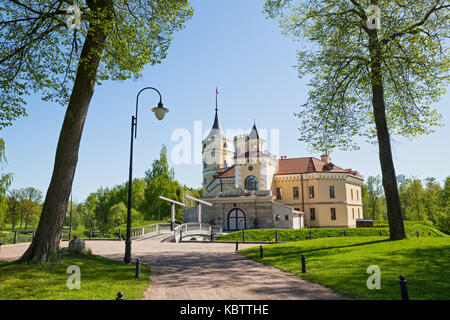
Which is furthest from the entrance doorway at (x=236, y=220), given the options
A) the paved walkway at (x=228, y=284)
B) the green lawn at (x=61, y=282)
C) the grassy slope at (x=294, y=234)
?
the green lawn at (x=61, y=282)

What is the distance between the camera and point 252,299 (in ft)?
22.8

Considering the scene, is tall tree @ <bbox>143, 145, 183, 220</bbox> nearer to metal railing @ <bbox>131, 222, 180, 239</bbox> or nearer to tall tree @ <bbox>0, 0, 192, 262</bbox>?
metal railing @ <bbox>131, 222, 180, 239</bbox>

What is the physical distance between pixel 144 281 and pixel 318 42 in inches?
610

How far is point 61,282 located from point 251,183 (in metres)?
34.7

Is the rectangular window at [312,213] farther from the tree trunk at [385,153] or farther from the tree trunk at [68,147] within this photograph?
the tree trunk at [68,147]

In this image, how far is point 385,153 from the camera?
594 inches

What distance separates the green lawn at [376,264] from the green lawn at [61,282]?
5.62 metres

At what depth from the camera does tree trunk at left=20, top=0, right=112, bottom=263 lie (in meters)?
9.54

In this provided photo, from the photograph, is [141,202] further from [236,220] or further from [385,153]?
[385,153]

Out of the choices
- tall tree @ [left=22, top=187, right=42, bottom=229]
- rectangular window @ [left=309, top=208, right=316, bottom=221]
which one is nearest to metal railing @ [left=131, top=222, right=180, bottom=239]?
rectangular window @ [left=309, top=208, right=316, bottom=221]

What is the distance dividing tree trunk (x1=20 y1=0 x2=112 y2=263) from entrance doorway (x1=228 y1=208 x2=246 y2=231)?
30315 millimetres
